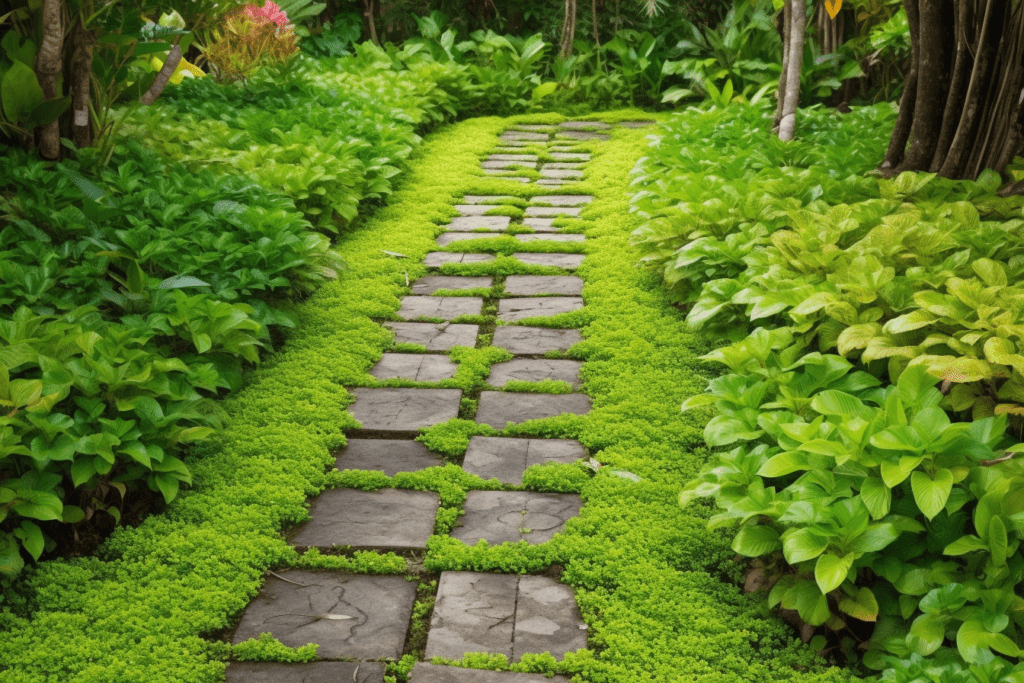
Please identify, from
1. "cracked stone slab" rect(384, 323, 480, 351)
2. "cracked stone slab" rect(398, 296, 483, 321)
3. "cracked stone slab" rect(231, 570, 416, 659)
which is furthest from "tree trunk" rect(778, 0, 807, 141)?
"cracked stone slab" rect(231, 570, 416, 659)

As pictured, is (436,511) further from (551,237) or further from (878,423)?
(551,237)

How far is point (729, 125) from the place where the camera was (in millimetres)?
6262

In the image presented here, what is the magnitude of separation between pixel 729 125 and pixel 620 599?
4805 millimetres

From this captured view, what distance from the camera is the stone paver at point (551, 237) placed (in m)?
5.05

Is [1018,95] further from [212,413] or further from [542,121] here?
[542,121]

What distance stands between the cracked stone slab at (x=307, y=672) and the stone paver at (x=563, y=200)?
421 centimetres

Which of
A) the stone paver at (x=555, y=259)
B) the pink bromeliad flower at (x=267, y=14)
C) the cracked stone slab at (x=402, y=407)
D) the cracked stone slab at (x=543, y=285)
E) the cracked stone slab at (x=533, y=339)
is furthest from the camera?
the pink bromeliad flower at (x=267, y=14)

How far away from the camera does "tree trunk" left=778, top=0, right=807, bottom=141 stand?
5.27m

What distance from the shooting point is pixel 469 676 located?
1960 millimetres

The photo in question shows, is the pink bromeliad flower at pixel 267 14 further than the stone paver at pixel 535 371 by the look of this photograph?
Yes

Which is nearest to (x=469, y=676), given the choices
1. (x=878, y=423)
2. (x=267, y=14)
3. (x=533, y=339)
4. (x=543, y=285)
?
(x=878, y=423)

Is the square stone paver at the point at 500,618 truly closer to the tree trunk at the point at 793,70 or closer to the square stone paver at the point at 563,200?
the square stone paver at the point at 563,200

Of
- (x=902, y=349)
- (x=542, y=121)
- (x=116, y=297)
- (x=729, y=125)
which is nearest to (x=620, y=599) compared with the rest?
(x=902, y=349)

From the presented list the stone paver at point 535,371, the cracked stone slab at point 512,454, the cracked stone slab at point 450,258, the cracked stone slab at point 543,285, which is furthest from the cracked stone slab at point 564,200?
the cracked stone slab at point 512,454
